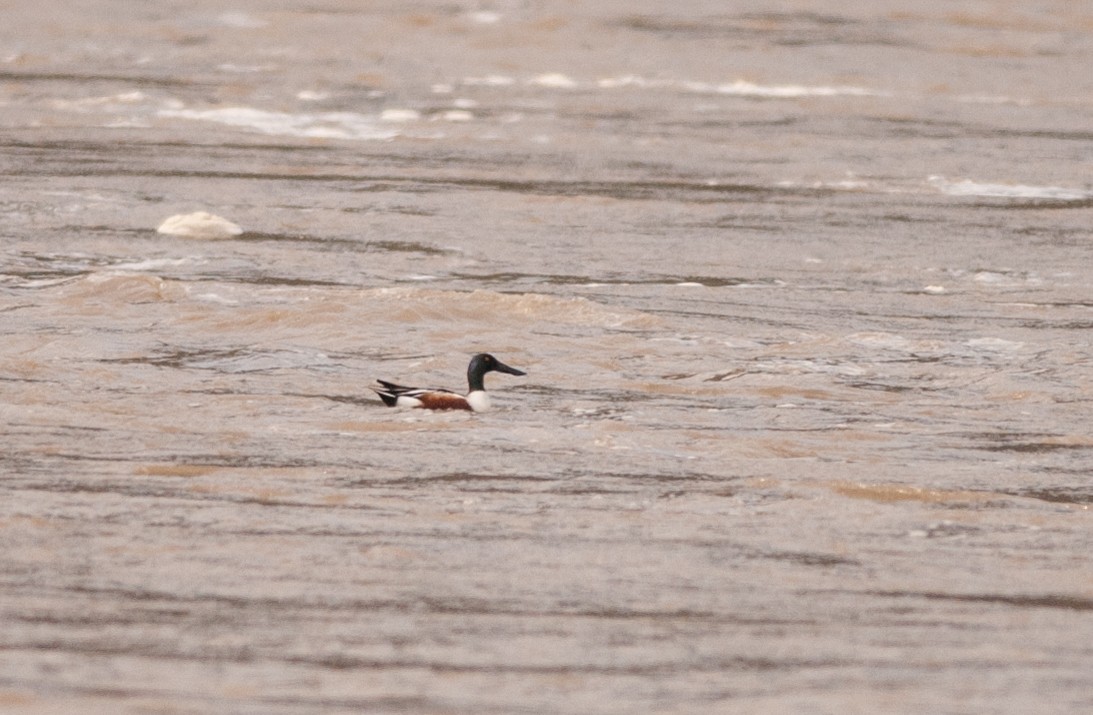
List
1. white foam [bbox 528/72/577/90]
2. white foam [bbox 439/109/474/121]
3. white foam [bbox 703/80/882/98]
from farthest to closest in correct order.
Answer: white foam [bbox 528/72/577/90] < white foam [bbox 703/80/882/98] < white foam [bbox 439/109/474/121]

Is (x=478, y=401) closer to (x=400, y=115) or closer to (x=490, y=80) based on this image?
(x=400, y=115)

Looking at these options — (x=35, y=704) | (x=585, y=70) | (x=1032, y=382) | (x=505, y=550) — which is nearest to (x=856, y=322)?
(x=1032, y=382)

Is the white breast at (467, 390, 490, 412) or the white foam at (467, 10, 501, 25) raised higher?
the white foam at (467, 10, 501, 25)

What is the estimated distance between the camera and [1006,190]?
20.5m

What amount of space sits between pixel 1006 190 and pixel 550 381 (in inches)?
346

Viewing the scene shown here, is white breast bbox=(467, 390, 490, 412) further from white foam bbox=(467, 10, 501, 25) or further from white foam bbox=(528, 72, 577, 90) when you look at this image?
white foam bbox=(467, 10, 501, 25)

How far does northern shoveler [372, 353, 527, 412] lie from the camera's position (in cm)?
1176

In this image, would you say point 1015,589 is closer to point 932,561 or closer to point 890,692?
point 932,561

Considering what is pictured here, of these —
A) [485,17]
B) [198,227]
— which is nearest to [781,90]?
[485,17]

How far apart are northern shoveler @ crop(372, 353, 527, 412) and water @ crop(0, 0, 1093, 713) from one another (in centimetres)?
15

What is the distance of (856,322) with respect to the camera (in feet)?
48.8

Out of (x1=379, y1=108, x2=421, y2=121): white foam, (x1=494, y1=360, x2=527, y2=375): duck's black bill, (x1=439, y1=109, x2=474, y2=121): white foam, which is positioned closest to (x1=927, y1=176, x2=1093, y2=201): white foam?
(x1=439, y1=109, x2=474, y2=121): white foam

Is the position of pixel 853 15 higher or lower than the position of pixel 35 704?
higher

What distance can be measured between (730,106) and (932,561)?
54.0 ft
